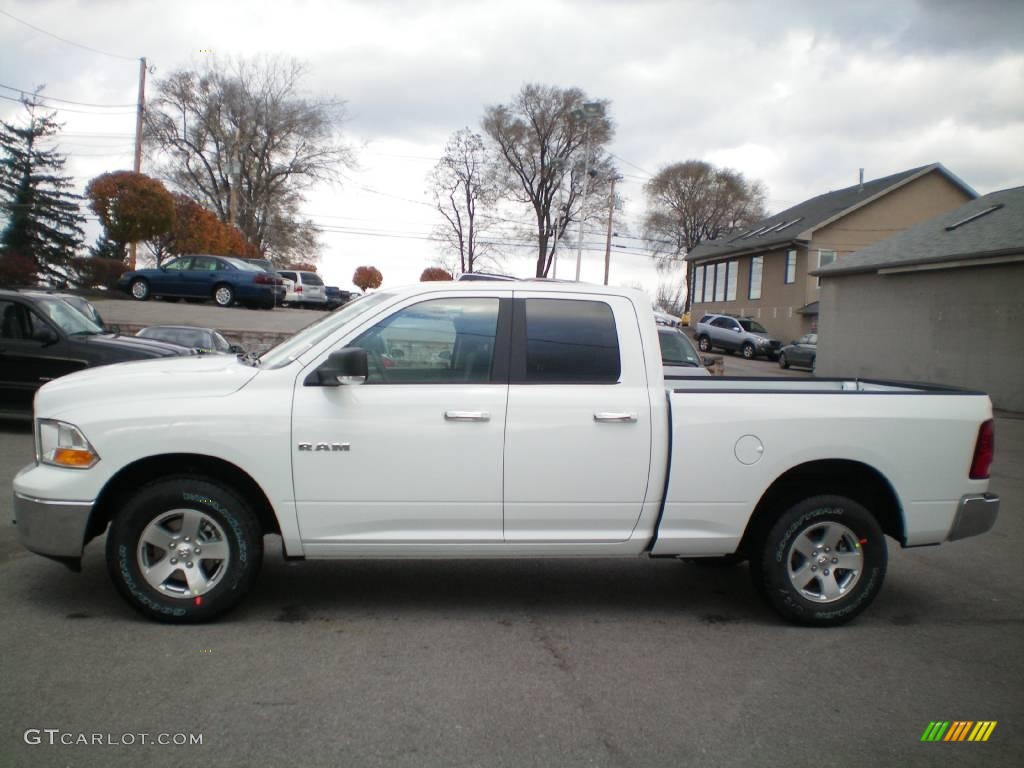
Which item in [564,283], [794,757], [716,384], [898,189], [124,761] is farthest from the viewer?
[898,189]

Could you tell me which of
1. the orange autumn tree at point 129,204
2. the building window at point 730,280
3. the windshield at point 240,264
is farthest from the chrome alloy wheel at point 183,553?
the building window at point 730,280

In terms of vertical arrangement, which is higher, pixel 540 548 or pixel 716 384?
pixel 716 384

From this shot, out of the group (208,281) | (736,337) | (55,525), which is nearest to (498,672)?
(55,525)

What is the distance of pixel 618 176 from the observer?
5588 cm

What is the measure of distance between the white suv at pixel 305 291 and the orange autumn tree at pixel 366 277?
110 ft

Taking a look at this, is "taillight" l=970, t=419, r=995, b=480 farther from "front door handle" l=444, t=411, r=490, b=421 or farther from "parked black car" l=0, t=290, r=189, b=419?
"parked black car" l=0, t=290, r=189, b=419

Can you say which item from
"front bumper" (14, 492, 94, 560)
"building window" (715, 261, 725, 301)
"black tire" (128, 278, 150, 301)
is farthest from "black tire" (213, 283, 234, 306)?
"building window" (715, 261, 725, 301)

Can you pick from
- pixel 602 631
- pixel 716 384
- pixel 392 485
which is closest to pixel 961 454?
pixel 716 384

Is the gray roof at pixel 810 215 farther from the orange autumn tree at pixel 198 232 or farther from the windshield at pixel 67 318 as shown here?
the windshield at pixel 67 318

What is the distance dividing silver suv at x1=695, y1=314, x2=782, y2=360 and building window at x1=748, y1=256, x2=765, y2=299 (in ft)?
23.8

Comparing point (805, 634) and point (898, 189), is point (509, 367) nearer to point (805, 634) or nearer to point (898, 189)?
point (805, 634)

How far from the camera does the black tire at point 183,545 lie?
4.79 m

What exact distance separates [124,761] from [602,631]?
2.69 m
